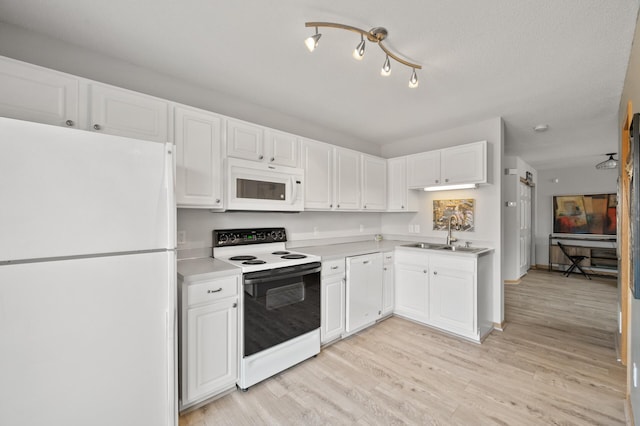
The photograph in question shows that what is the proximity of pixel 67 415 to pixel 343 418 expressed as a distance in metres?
1.54

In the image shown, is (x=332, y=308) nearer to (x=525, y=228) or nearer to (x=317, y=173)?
(x=317, y=173)

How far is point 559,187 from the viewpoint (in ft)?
21.5

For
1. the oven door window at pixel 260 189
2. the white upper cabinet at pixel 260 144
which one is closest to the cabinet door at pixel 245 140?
the white upper cabinet at pixel 260 144

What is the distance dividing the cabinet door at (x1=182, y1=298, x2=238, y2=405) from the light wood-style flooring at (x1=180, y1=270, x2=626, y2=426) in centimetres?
16

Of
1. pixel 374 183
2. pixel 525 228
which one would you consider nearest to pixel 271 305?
pixel 374 183

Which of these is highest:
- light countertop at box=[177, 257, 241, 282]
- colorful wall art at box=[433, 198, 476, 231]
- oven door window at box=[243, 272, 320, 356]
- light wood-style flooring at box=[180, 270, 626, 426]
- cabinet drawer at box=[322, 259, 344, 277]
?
colorful wall art at box=[433, 198, 476, 231]

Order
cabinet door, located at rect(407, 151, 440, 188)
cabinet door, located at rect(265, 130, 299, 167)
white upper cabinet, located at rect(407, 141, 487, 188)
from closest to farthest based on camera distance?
cabinet door, located at rect(265, 130, 299, 167)
white upper cabinet, located at rect(407, 141, 487, 188)
cabinet door, located at rect(407, 151, 440, 188)

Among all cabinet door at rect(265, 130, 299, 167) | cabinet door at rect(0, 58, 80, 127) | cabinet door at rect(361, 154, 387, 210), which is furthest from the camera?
cabinet door at rect(361, 154, 387, 210)

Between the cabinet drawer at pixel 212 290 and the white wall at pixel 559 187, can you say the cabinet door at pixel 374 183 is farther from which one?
the white wall at pixel 559 187

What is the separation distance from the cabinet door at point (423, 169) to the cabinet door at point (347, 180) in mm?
783

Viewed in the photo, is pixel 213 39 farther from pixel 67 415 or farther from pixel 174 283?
pixel 67 415

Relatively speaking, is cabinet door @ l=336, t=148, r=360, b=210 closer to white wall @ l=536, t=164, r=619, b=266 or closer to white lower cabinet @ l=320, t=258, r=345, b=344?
white lower cabinet @ l=320, t=258, r=345, b=344

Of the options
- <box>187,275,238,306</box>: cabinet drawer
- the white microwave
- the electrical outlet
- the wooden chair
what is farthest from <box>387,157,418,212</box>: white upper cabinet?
the wooden chair

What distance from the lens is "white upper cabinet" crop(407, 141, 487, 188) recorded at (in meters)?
3.08
